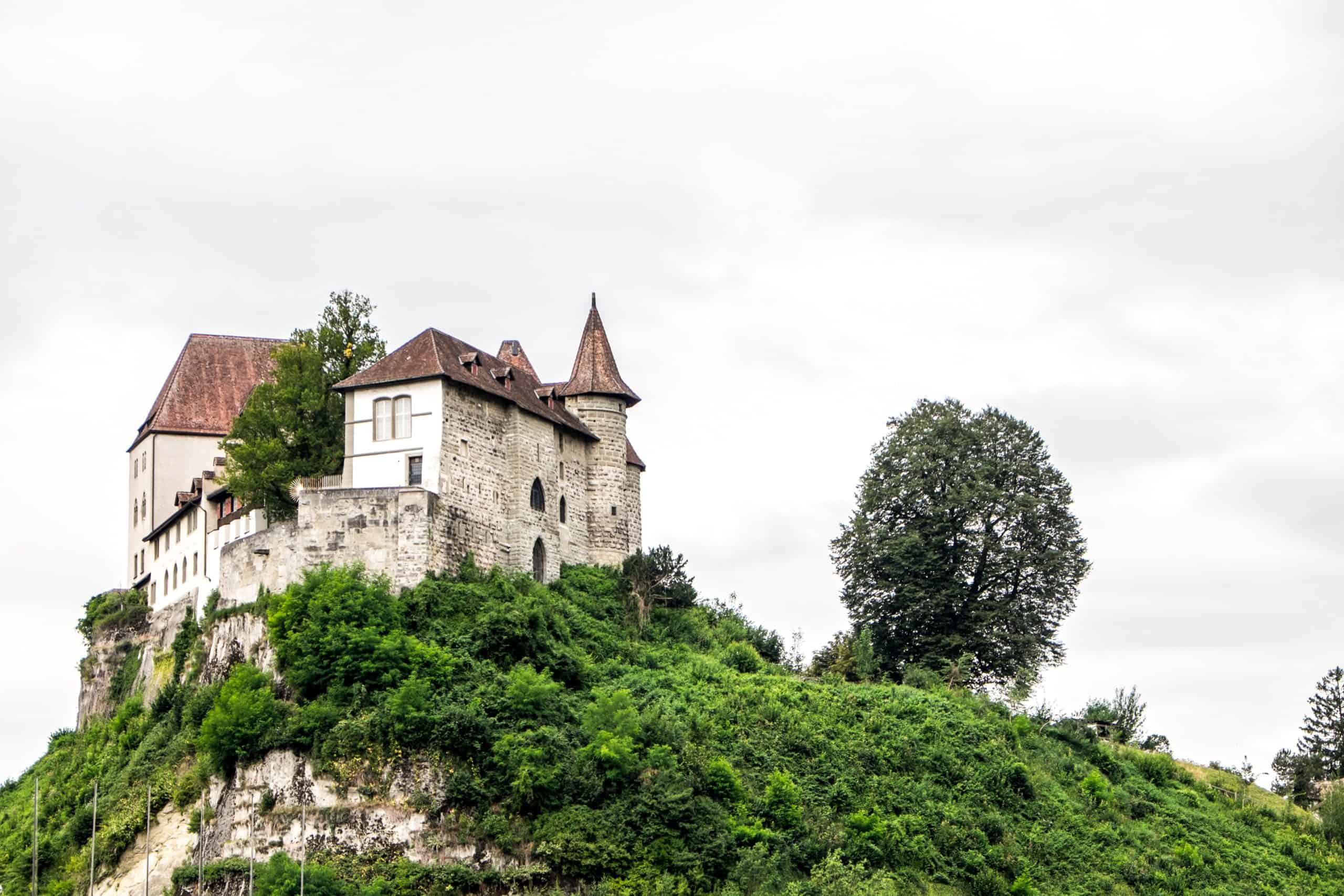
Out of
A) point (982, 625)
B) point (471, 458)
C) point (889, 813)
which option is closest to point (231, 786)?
point (471, 458)

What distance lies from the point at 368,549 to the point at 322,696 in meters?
5.78

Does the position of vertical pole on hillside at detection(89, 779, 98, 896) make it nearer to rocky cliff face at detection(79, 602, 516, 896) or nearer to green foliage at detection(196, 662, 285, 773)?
rocky cliff face at detection(79, 602, 516, 896)

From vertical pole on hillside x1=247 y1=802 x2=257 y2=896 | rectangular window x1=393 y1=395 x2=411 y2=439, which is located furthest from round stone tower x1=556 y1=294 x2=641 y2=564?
vertical pole on hillside x1=247 y1=802 x2=257 y2=896

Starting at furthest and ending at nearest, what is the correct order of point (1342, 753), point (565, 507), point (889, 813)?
point (1342, 753), point (565, 507), point (889, 813)

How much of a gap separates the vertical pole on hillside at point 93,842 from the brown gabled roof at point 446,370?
1548 cm

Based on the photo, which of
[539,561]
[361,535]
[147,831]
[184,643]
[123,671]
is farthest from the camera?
[123,671]

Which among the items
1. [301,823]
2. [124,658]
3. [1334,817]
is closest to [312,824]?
[301,823]

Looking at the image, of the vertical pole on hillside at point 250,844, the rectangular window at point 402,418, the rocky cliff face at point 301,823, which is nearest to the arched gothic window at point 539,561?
the rectangular window at point 402,418

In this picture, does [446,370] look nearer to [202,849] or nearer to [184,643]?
[184,643]

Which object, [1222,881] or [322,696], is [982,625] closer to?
[1222,881]

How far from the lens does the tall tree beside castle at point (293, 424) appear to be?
242ft

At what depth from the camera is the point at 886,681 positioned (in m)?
80.5

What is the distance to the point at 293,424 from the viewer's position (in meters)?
74.5

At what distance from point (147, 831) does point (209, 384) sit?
984 inches
